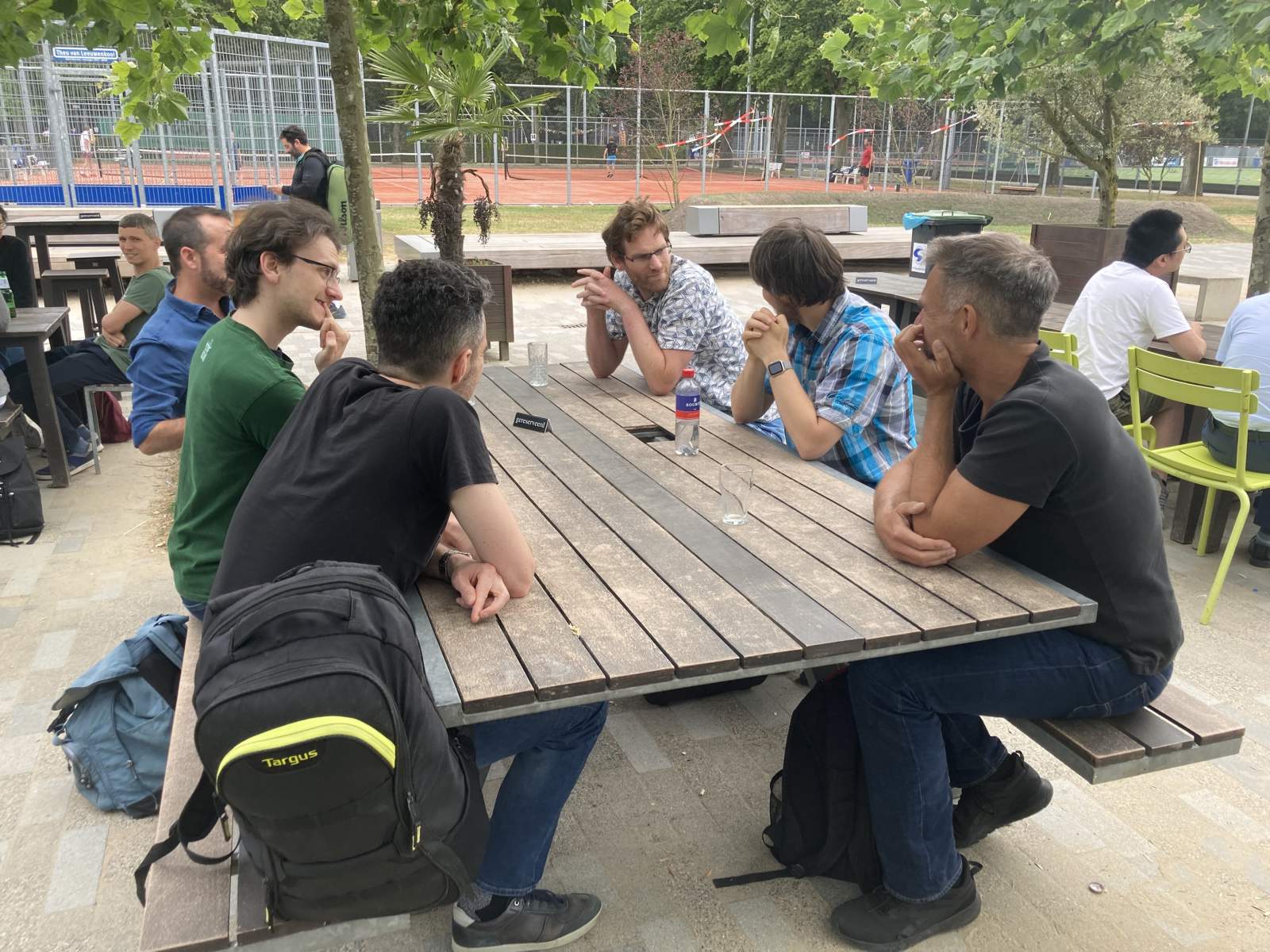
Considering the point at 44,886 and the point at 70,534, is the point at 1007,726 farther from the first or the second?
the point at 70,534

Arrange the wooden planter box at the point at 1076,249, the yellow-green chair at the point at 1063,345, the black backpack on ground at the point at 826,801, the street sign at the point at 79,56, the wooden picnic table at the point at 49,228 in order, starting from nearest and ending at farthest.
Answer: the black backpack on ground at the point at 826,801 < the yellow-green chair at the point at 1063,345 < the wooden picnic table at the point at 49,228 < the wooden planter box at the point at 1076,249 < the street sign at the point at 79,56

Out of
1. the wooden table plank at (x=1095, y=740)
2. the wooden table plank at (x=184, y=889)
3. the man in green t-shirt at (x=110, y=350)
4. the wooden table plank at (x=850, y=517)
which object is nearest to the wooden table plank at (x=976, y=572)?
the wooden table plank at (x=850, y=517)

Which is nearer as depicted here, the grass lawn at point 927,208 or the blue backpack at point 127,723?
the blue backpack at point 127,723

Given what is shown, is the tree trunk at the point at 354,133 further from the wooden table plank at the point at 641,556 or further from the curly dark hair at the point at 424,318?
the curly dark hair at the point at 424,318

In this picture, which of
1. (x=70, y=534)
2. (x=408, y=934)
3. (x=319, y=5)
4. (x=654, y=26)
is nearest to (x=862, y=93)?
(x=654, y=26)

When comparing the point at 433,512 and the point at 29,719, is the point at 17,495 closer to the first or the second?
the point at 29,719

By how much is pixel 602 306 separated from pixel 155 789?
2.24 meters

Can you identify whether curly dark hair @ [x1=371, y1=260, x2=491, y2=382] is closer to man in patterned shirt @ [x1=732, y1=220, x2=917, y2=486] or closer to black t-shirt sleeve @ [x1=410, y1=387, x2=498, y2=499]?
black t-shirt sleeve @ [x1=410, y1=387, x2=498, y2=499]

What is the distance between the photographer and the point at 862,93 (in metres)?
26.2

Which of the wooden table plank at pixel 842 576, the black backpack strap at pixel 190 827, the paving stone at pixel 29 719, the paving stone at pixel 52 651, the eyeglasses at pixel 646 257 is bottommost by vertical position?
the paving stone at pixel 29 719

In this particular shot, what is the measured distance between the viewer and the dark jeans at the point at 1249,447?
12.2 feet

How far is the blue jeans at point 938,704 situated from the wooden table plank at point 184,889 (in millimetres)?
1296

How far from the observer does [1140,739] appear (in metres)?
1.94

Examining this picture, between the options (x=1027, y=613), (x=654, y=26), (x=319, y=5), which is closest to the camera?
(x=1027, y=613)
